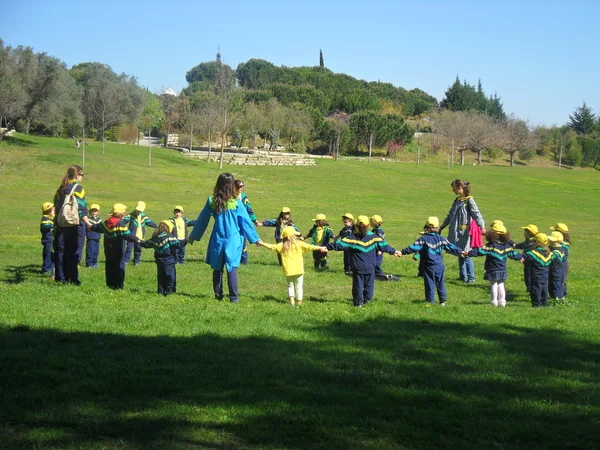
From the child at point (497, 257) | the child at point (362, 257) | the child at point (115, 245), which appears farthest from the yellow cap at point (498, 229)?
the child at point (115, 245)

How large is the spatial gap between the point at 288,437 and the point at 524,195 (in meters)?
58.9

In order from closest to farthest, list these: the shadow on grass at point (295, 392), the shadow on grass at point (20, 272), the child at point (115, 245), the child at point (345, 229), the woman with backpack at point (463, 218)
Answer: the shadow on grass at point (295, 392)
the child at point (115, 245)
the shadow on grass at point (20, 272)
the woman with backpack at point (463, 218)
the child at point (345, 229)

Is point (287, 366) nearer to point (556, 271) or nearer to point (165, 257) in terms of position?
point (165, 257)

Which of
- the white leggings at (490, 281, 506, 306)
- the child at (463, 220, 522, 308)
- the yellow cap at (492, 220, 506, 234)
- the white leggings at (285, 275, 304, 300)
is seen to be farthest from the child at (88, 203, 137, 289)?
the yellow cap at (492, 220, 506, 234)

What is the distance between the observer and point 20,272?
15.5 meters

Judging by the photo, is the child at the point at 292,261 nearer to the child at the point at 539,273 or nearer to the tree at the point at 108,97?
the child at the point at 539,273

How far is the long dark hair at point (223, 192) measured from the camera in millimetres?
11484

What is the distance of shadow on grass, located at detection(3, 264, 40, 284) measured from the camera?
14.0 meters

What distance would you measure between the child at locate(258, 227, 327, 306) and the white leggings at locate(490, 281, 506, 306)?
3577 millimetres

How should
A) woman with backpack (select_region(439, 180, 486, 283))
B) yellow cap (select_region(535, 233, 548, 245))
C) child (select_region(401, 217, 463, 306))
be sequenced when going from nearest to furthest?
child (select_region(401, 217, 463, 306)) → yellow cap (select_region(535, 233, 548, 245)) → woman with backpack (select_region(439, 180, 486, 283))

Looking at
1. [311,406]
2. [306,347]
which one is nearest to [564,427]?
[311,406]

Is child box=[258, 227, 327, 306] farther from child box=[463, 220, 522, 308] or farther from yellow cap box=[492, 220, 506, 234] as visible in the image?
yellow cap box=[492, 220, 506, 234]

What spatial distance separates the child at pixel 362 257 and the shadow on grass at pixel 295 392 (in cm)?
310

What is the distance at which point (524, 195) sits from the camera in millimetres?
61188
